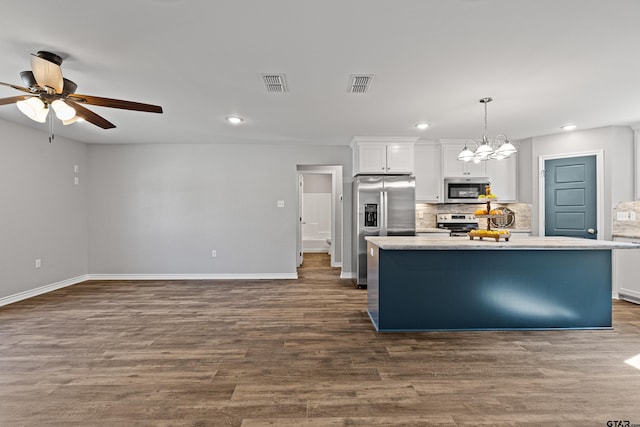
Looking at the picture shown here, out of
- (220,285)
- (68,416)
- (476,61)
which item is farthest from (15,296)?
(476,61)

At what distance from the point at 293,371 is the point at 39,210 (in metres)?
4.72

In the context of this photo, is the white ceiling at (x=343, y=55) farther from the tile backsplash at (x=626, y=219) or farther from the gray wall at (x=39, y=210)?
the tile backsplash at (x=626, y=219)

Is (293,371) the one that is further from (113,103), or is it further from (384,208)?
(384,208)

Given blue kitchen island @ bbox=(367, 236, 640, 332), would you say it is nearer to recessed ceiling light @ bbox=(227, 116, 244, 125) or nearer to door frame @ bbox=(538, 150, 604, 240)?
door frame @ bbox=(538, 150, 604, 240)

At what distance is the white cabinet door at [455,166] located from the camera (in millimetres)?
5336

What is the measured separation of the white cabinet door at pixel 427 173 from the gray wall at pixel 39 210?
5808mm

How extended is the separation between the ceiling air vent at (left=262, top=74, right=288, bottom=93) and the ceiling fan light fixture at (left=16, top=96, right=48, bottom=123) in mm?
1690

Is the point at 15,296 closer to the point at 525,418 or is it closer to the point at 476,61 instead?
the point at 525,418

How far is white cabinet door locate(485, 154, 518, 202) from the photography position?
17.5 feet

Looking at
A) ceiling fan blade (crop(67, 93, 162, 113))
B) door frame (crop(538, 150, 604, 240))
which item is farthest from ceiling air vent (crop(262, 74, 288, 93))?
door frame (crop(538, 150, 604, 240))

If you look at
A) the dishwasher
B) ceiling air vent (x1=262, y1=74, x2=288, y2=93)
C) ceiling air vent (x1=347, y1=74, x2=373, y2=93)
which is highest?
ceiling air vent (x1=262, y1=74, x2=288, y2=93)

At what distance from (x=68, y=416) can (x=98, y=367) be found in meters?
0.60

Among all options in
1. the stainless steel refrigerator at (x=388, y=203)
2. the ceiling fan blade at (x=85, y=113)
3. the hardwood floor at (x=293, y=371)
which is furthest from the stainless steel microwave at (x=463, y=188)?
the ceiling fan blade at (x=85, y=113)

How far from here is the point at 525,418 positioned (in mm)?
1803
